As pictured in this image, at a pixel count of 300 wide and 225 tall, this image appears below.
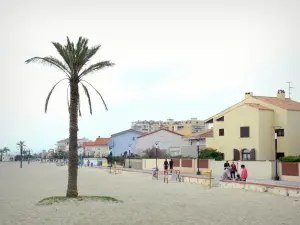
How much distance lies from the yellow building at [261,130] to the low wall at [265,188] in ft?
50.1

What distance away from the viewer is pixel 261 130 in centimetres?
4153

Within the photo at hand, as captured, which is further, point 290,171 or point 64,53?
point 290,171

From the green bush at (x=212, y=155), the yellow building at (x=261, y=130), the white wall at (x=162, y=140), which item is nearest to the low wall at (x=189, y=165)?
the green bush at (x=212, y=155)

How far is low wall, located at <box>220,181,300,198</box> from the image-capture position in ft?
66.8

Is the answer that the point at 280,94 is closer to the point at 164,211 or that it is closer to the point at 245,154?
the point at 245,154

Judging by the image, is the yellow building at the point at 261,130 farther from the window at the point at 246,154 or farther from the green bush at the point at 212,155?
the green bush at the point at 212,155

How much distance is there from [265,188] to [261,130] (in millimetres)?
19723

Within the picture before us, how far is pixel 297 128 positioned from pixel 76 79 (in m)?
29.6

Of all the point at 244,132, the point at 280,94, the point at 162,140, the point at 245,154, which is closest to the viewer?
the point at 244,132

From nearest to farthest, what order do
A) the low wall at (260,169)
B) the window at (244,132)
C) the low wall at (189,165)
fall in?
the low wall at (260,169) → the low wall at (189,165) → the window at (244,132)

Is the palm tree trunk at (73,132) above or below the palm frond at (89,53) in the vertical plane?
below

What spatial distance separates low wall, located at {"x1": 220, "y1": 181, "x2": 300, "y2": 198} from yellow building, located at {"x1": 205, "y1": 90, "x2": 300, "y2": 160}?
15.3m

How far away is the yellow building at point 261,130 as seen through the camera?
41.2 metres

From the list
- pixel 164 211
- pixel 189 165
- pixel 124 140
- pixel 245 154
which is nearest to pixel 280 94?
pixel 245 154
